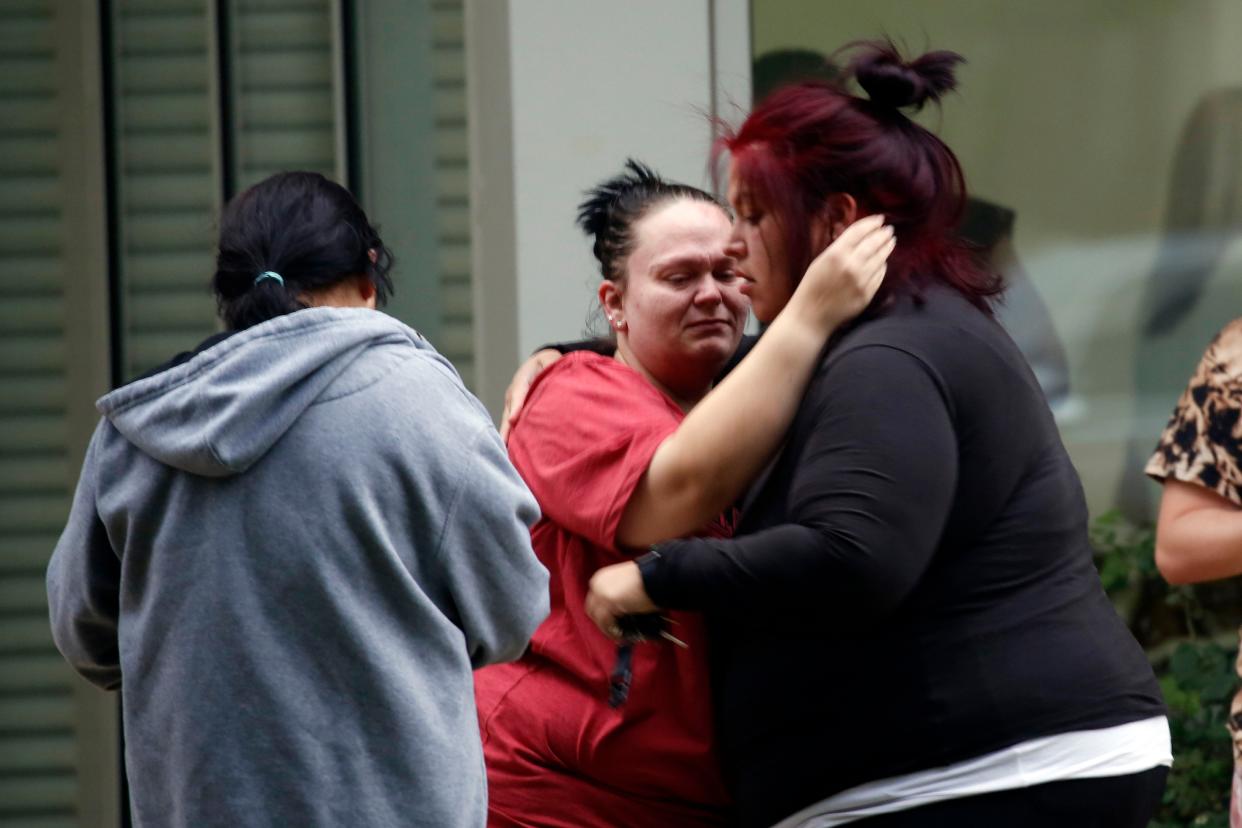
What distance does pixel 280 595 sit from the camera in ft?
7.53

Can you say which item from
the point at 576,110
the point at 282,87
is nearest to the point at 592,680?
the point at 576,110

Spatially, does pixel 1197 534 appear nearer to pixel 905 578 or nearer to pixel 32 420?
pixel 905 578

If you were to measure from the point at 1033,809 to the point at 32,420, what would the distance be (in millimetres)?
3745

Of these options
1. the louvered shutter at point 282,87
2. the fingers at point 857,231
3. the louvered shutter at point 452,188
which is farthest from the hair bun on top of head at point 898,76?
the louvered shutter at point 282,87

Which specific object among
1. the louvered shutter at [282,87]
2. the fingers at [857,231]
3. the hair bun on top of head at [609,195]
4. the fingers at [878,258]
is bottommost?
the fingers at [878,258]

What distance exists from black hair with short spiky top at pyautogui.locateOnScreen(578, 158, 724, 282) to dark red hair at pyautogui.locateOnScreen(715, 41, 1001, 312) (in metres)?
0.41

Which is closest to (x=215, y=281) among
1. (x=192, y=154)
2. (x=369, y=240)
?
(x=369, y=240)

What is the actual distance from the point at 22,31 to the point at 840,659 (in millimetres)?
3743

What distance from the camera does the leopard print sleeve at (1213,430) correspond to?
121 inches

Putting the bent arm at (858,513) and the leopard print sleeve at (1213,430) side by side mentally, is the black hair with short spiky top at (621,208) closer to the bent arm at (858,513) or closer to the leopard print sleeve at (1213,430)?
the bent arm at (858,513)

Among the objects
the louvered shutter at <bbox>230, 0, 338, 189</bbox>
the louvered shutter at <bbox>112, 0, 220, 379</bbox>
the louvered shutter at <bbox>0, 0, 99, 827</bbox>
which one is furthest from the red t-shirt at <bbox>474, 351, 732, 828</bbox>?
the louvered shutter at <bbox>0, 0, 99, 827</bbox>

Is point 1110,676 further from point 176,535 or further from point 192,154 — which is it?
point 192,154

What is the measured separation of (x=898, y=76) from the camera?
93.6 inches

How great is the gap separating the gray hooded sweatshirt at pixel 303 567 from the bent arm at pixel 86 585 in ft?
0.15
